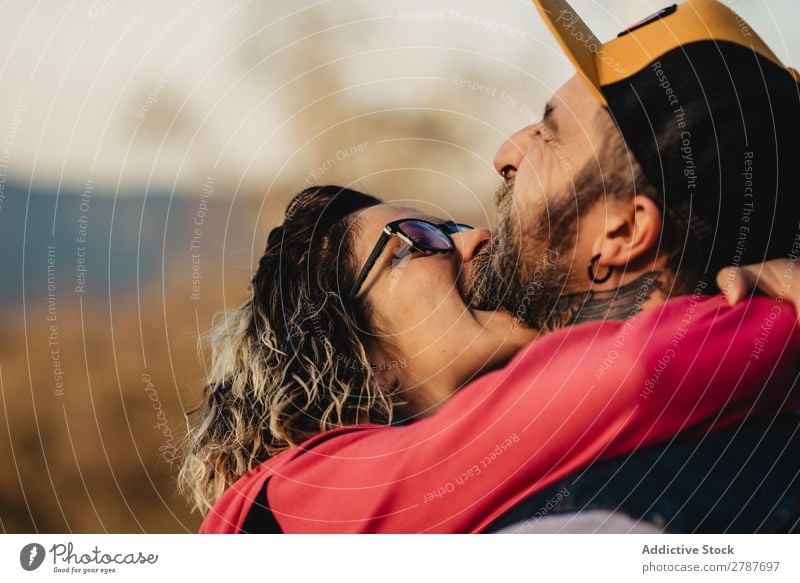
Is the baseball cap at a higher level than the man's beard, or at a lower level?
higher

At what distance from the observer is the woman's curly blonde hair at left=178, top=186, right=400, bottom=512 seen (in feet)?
6.93

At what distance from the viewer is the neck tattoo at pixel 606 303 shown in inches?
79.0

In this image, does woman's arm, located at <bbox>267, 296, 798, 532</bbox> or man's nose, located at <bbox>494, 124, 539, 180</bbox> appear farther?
man's nose, located at <bbox>494, 124, 539, 180</bbox>

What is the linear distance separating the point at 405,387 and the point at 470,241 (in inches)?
17.1

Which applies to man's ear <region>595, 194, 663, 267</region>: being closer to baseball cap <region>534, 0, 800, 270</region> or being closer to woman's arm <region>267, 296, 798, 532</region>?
baseball cap <region>534, 0, 800, 270</region>


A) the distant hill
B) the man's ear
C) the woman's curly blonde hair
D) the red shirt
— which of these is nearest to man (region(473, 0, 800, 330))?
the man's ear

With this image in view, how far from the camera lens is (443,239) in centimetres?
218

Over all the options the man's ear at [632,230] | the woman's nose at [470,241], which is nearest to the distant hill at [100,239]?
the woman's nose at [470,241]

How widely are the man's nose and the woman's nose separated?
174 mm

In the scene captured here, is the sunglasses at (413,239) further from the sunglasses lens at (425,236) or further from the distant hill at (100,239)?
the distant hill at (100,239)

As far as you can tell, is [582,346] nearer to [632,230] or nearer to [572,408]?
[572,408]

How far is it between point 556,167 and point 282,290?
0.80 meters
